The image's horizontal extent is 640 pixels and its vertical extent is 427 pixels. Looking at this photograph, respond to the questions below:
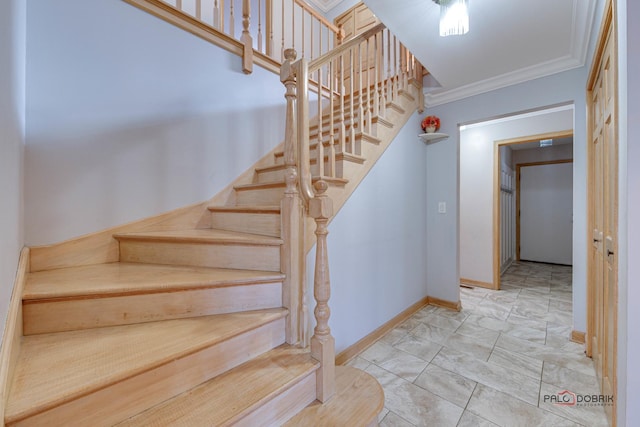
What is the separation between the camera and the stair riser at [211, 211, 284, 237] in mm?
1569

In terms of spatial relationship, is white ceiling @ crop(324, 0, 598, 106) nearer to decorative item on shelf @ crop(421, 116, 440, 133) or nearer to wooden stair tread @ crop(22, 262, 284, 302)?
decorative item on shelf @ crop(421, 116, 440, 133)

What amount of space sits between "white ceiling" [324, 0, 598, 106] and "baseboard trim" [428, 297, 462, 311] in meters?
2.09

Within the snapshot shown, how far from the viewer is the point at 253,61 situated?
7.63 feet

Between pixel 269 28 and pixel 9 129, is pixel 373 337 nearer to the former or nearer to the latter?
pixel 9 129

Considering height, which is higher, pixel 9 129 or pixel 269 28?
pixel 269 28

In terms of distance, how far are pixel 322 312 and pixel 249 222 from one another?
76 cm

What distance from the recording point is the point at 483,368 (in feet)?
5.82

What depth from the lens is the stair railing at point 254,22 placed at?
7.08 feet

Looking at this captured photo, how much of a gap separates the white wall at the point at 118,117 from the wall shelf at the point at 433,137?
5.83 ft

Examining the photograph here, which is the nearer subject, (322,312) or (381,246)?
(322,312)

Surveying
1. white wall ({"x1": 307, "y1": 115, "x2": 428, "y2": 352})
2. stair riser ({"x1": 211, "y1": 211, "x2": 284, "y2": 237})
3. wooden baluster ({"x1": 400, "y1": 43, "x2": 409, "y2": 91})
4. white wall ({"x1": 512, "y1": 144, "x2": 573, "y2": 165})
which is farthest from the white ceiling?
white wall ({"x1": 512, "y1": 144, "x2": 573, "y2": 165})

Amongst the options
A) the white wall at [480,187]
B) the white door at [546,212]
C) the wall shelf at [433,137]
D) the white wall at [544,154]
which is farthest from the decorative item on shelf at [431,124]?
the white door at [546,212]

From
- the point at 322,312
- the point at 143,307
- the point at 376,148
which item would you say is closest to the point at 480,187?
the point at 376,148

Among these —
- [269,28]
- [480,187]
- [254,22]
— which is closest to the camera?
[269,28]
